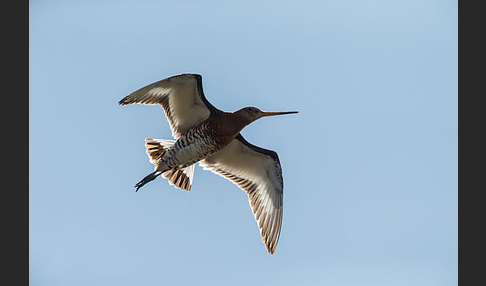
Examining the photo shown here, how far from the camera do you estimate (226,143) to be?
7.64 m

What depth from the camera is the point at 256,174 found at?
8.48 metres

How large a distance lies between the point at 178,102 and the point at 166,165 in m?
0.80

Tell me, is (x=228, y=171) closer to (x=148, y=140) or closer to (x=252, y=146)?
(x=252, y=146)

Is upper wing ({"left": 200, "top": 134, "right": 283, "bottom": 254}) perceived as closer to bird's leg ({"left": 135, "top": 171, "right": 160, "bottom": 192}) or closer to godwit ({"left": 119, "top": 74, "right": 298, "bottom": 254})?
godwit ({"left": 119, "top": 74, "right": 298, "bottom": 254})

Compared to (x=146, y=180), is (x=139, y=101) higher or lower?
higher

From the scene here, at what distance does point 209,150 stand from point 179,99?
0.76 m

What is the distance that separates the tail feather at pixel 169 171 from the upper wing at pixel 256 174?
0.83ft

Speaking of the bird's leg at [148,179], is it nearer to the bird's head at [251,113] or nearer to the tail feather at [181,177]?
the tail feather at [181,177]

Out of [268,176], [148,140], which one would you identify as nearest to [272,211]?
[268,176]

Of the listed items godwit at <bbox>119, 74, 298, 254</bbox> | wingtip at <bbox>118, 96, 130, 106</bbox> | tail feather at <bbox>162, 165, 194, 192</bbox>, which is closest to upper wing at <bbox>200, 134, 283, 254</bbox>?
godwit at <bbox>119, 74, 298, 254</bbox>

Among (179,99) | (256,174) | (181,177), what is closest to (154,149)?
(181,177)

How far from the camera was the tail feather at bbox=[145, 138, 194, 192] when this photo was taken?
8.11 metres

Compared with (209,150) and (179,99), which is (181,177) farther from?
(179,99)

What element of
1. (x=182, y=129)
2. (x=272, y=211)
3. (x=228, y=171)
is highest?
(x=182, y=129)
